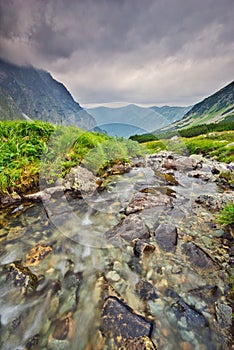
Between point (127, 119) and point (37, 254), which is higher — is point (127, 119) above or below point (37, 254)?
above

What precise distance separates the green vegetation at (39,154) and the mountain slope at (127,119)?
166cm

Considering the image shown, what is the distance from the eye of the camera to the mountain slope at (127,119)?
30.5 ft

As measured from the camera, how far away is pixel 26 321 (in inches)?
119

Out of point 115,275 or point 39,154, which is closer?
point 115,275

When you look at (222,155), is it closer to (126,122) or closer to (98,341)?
(126,122)

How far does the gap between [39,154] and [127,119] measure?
4.95 m

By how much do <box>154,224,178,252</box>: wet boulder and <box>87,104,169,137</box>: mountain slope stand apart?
522cm

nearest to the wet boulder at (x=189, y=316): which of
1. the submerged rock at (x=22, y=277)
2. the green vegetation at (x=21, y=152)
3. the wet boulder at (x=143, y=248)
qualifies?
the wet boulder at (x=143, y=248)

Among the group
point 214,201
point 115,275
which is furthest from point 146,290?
point 214,201

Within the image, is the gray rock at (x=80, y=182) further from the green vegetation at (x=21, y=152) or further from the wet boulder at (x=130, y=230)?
the wet boulder at (x=130, y=230)

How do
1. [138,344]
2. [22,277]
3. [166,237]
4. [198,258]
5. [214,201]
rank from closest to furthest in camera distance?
[138,344]
[22,277]
[198,258]
[166,237]
[214,201]

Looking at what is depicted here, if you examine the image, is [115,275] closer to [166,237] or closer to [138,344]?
[138,344]

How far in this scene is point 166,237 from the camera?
4699mm

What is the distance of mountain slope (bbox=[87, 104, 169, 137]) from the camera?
9305 mm
